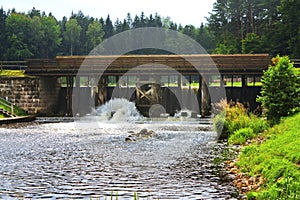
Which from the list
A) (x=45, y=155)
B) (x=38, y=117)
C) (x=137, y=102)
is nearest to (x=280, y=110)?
(x=45, y=155)

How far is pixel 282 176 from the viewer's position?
15266 mm

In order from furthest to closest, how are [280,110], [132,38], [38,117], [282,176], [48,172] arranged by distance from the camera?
[132,38]
[38,117]
[280,110]
[48,172]
[282,176]

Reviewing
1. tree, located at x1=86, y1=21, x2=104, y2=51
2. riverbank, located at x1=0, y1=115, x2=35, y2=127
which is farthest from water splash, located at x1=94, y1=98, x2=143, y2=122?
tree, located at x1=86, y1=21, x2=104, y2=51

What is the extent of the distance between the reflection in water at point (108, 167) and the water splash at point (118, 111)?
59.6ft

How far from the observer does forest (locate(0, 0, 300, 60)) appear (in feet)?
229

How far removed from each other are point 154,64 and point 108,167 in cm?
3421

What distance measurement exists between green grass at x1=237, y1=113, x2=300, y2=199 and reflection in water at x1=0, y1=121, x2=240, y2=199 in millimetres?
1253

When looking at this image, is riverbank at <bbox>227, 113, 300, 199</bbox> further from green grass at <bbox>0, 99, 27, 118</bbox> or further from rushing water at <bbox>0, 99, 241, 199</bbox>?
green grass at <bbox>0, 99, 27, 118</bbox>

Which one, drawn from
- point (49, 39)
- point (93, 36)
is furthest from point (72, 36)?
point (49, 39)

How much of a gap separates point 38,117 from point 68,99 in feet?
14.8

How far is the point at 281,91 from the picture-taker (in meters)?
29.4

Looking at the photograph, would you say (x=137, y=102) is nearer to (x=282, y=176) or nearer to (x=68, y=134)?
(x=68, y=134)

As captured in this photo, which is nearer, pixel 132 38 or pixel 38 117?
pixel 38 117

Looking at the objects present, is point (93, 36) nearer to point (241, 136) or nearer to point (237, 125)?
point (237, 125)
